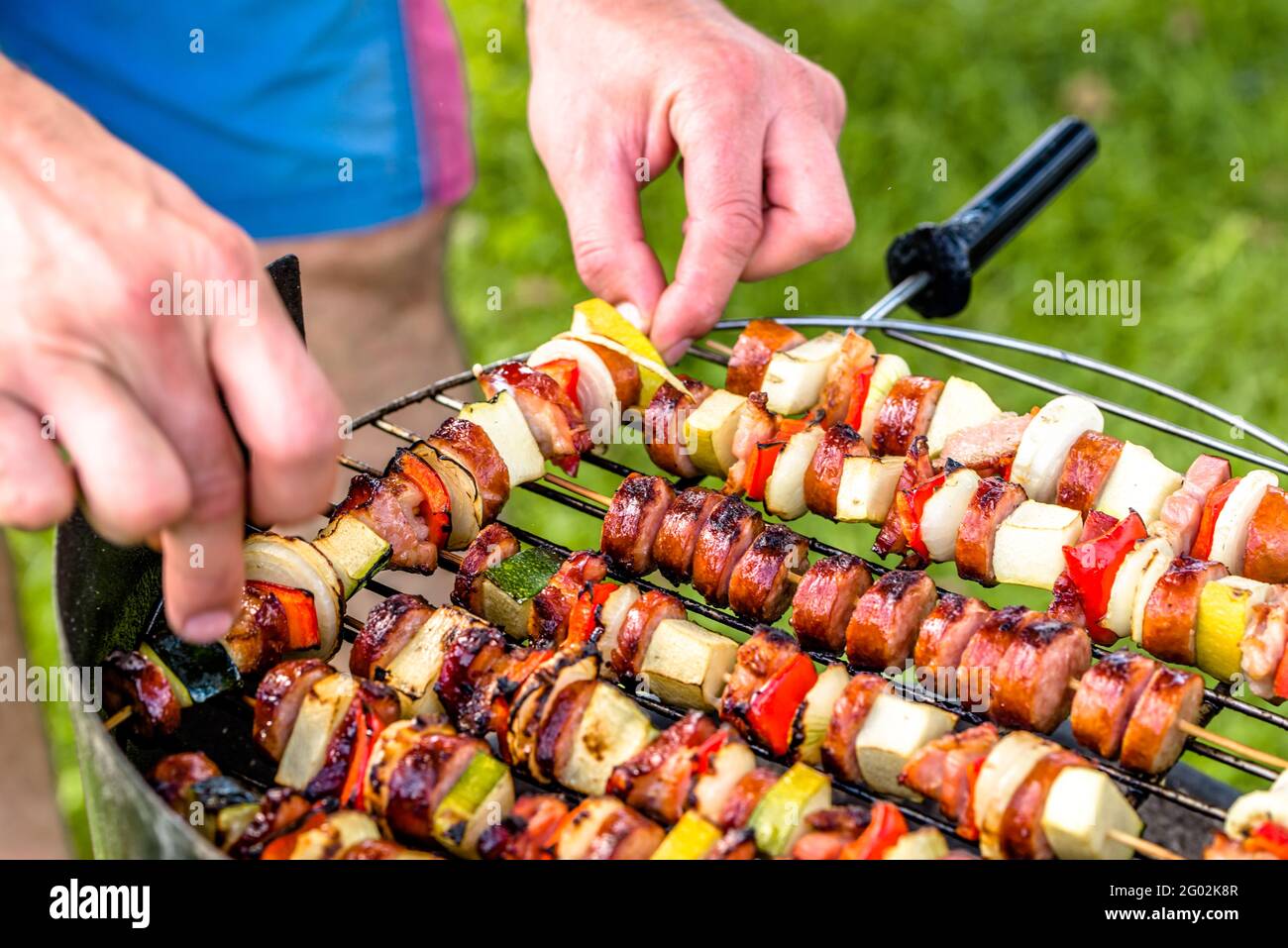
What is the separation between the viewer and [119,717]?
275cm

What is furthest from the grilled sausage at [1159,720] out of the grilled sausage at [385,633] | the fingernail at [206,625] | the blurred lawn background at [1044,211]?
the blurred lawn background at [1044,211]

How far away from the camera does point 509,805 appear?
267cm

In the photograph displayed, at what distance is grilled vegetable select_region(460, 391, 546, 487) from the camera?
343 cm

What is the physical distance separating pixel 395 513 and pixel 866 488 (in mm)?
1070

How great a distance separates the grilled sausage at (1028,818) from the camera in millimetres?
2502

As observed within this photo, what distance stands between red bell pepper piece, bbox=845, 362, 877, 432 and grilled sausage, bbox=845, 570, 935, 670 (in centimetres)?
65

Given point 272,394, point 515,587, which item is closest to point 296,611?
point 515,587

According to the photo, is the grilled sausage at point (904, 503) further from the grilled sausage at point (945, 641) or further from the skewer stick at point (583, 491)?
the skewer stick at point (583, 491)

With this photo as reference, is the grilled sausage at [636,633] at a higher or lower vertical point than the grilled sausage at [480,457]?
lower

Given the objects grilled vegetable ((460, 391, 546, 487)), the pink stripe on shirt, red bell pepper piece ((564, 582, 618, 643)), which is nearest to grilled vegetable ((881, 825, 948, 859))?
red bell pepper piece ((564, 582, 618, 643))

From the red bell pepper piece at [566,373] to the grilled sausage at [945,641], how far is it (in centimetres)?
114

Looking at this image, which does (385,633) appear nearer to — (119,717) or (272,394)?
(119,717)

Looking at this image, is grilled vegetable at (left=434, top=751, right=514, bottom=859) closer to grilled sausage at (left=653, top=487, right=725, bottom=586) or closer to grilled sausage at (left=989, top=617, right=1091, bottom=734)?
grilled sausage at (left=653, top=487, right=725, bottom=586)

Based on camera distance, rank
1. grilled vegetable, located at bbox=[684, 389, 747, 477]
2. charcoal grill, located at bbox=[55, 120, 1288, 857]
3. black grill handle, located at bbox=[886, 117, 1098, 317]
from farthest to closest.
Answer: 1. black grill handle, located at bbox=[886, 117, 1098, 317]
2. grilled vegetable, located at bbox=[684, 389, 747, 477]
3. charcoal grill, located at bbox=[55, 120, 1288, 857]
